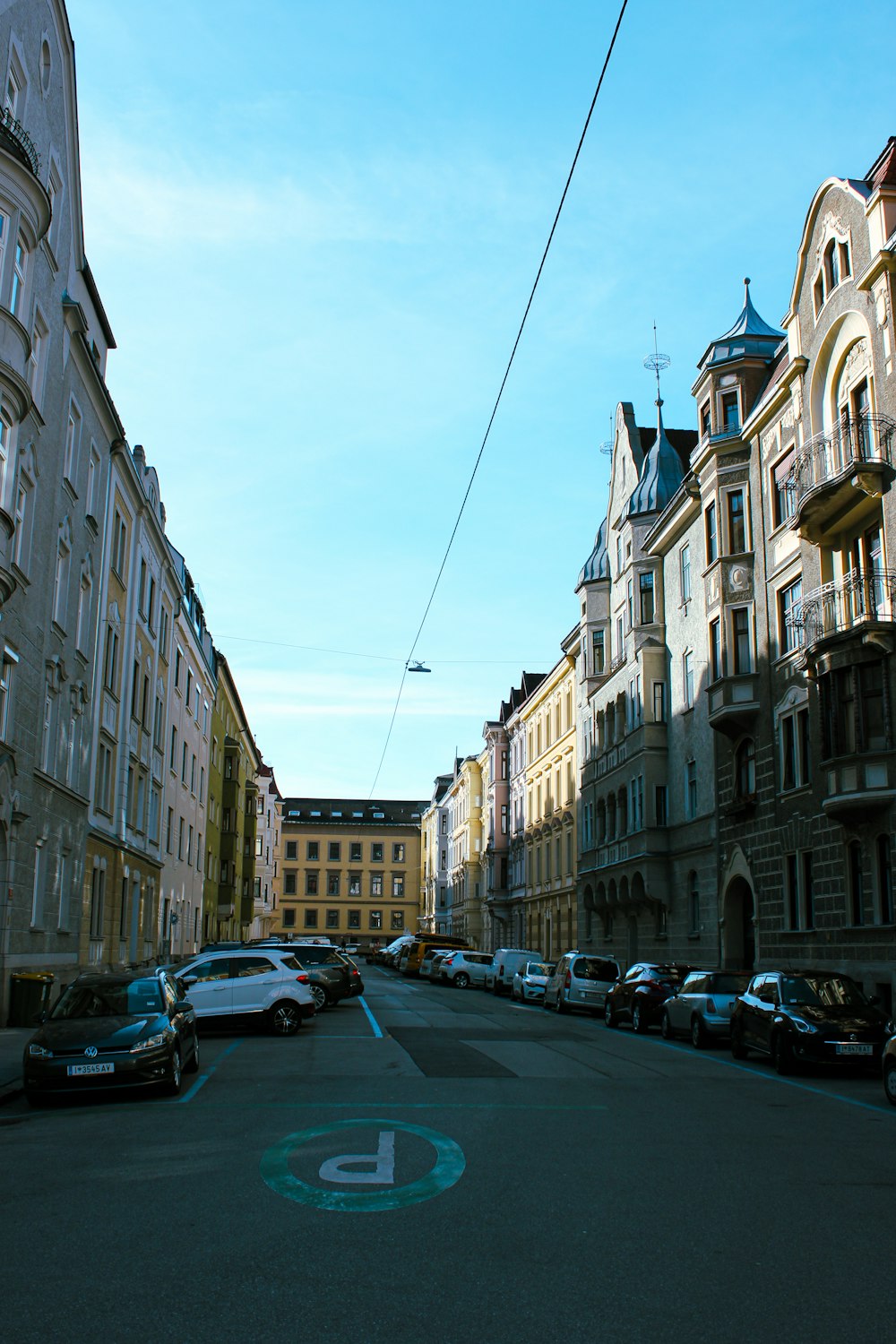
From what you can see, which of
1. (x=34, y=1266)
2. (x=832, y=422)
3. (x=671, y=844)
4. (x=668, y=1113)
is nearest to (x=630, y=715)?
(x=671, y=844)

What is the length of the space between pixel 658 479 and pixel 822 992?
26757mm

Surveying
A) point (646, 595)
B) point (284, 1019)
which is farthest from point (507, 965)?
point (284, 1019)

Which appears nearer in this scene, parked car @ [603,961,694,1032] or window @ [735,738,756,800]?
parked car @ [603,961,694,1032]

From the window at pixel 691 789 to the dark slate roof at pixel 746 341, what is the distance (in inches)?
451

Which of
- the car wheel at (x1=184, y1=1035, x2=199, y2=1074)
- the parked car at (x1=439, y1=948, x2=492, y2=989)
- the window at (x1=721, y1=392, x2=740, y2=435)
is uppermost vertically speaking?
the window at (x1=721, y1=392, x2=740, y2=435)

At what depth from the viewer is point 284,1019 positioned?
2181 centimetres

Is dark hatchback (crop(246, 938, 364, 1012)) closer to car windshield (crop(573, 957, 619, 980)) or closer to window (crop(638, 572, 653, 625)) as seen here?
car windshield (crop(573, 957, 619, 980))

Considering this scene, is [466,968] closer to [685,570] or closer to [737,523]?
[685,570]

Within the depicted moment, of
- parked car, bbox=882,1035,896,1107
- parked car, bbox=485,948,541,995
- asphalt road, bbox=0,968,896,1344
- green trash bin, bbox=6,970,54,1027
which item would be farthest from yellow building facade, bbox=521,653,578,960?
asphalt road, bbox=0,968,896,1344

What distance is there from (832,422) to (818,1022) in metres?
14.6

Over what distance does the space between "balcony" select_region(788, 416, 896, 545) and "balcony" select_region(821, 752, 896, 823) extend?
16.8ft

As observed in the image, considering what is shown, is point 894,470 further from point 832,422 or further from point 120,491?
point 120,491

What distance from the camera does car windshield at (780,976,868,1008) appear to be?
59.2 ft

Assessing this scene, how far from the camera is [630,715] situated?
4200 centimetres
